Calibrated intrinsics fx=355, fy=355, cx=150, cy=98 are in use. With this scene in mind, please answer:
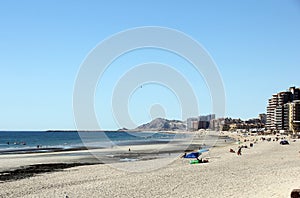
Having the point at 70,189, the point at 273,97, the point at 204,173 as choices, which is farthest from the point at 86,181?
the point at 273,97

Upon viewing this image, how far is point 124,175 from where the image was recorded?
67.6 ft

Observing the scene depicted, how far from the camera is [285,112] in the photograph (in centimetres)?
12850

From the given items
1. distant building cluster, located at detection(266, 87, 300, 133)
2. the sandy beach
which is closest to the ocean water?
distant building cluster, located at detection(266, 87, 300, 133)

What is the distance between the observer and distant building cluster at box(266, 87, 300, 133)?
11691 cm

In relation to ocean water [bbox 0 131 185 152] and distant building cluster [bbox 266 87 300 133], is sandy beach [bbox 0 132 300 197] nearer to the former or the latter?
ocean water [bbox 0 131 185 152]

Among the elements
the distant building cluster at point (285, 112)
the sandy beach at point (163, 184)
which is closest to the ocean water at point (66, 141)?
the distant building cluster at point (285, 112)

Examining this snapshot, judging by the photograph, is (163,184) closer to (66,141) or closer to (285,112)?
(66,141)

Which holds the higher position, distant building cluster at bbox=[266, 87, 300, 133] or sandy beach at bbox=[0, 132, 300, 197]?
distant building cluster at bbox=[266, 87, 300, 133]

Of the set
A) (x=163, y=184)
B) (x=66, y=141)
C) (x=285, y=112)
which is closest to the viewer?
(x=163, y=184)

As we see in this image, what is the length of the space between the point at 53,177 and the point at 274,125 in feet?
418

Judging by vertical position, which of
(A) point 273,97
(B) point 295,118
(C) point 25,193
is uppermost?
(A) point 273,97

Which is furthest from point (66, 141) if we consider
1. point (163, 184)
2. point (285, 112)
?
point (285, 112)

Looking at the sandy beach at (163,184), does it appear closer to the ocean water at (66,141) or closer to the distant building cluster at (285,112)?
the ocean water at (66,141)

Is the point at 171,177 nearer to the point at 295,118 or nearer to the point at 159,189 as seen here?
the point at 159,189
